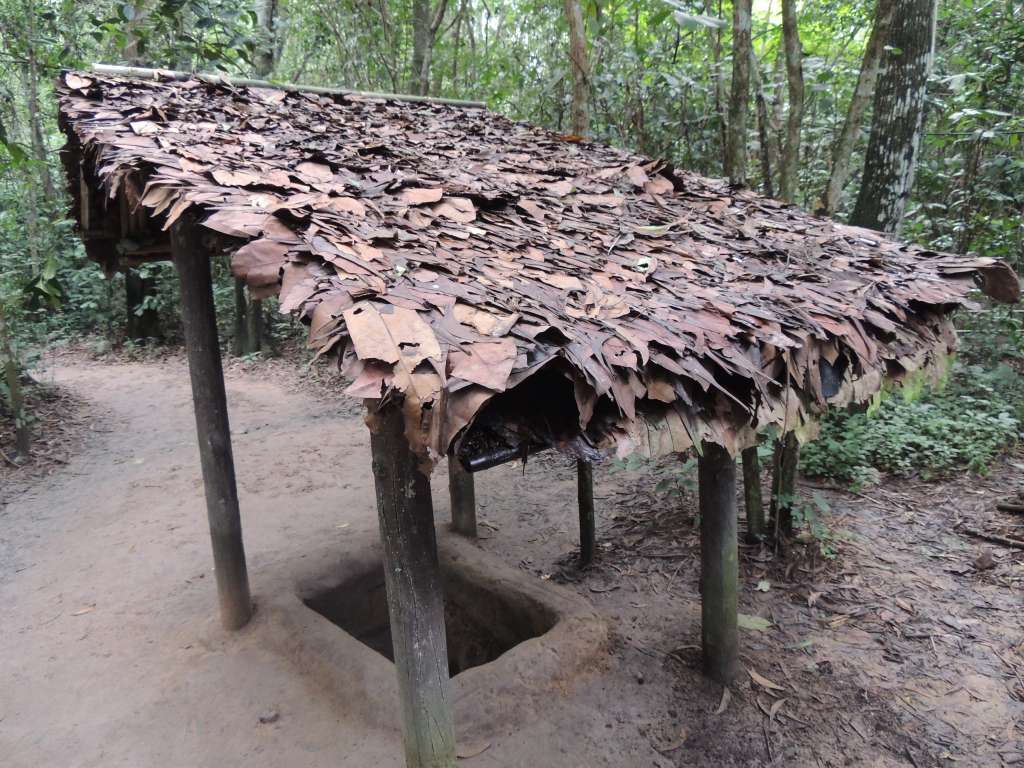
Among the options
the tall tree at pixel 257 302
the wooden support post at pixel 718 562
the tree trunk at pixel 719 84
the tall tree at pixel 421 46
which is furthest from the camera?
the tall tree at pixel 257 302

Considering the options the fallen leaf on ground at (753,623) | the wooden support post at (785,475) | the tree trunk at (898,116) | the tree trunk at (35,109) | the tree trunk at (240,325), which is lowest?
the fallen leaf on ground at (753,623)

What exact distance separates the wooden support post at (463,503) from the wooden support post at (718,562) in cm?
238

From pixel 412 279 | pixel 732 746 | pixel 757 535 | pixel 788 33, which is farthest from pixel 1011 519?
pixel 412 279

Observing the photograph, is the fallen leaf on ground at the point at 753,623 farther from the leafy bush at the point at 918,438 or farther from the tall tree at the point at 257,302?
the tall tree at the point at 257,302

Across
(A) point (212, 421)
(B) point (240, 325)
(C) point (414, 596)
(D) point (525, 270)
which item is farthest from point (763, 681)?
(B) point (240, 325)

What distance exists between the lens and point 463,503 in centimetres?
554

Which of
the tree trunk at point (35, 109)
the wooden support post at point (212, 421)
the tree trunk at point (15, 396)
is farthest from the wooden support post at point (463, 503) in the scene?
the tree trunk at point (35, 109)

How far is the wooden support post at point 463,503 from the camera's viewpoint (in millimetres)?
5523

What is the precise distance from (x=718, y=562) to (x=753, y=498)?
5.12ft

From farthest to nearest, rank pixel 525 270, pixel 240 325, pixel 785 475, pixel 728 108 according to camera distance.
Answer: pixel 240 325
pixel 728 108
pixel 785 475
pixel 525 270

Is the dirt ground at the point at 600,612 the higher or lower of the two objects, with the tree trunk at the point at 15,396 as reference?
lower

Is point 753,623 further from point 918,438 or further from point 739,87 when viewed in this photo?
point 739,87

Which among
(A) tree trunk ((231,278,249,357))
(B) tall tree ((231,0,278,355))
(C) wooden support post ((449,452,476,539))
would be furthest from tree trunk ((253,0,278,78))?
(C) wooden support post ((449,452,476,539))

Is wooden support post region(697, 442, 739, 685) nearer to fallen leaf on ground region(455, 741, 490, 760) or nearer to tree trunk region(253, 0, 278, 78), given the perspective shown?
fallen leaf on ground region(455, 741, 490, 760)
